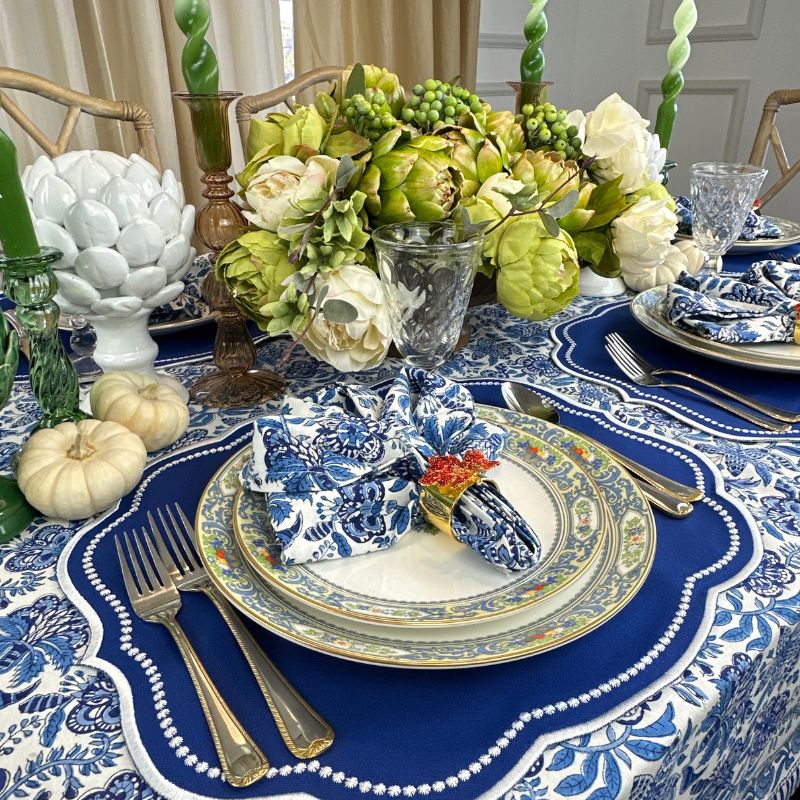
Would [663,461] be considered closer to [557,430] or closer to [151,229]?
[557,430]

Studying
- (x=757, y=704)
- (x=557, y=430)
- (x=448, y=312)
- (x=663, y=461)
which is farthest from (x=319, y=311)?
(x=757, y=704)

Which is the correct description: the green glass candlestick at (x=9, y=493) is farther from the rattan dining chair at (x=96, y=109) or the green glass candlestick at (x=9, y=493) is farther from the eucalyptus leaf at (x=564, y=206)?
the rattan dining chair at (x=96, y=109)

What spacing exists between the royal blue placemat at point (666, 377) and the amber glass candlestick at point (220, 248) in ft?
1.23

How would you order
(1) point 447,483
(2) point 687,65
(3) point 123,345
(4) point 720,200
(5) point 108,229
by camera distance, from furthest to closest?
(2) point 687,65 < (4) point 720,200 < (3) point 123,345 < (5) point 108,229 < (1) point 447,483

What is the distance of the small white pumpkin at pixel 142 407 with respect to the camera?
60 cm

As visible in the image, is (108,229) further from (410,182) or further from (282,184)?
(410,182)

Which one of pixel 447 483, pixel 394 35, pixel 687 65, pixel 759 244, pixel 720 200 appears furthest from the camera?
pixel 687 65

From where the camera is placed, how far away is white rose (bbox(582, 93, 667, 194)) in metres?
0.78

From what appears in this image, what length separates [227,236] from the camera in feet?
2.33

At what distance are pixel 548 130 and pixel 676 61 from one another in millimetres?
313

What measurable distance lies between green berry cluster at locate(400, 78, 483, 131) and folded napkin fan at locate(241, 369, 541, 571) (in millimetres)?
316

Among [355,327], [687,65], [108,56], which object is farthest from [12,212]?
[687,65]

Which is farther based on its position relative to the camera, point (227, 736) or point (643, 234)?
point (643, 234)

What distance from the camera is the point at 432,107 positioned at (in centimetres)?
73
